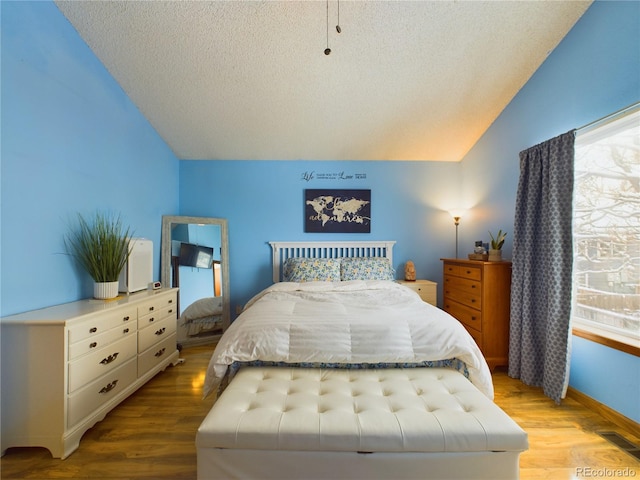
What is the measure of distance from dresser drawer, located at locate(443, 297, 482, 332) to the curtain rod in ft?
5.33

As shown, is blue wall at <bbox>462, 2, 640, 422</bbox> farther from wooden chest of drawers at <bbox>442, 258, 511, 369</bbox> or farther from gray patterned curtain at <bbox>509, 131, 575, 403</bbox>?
wooden chest of drawers at <bbox>442, 258, 511, 369</bbox>

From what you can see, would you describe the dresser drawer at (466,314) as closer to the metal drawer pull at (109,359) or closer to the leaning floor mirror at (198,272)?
the leaning floor mirror at (198,272)

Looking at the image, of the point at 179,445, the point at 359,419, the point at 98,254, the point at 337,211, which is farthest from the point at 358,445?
the point at 337,211

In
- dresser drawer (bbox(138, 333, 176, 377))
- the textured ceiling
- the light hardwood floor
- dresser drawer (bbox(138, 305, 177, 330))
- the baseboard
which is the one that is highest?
the textured ceiling

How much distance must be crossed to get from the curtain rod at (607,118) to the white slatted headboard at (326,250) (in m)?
1.96

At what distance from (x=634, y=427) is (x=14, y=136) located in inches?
162

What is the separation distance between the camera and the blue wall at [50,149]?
1530 millimetres

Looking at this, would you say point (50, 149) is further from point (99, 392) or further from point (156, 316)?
point (99, 392)

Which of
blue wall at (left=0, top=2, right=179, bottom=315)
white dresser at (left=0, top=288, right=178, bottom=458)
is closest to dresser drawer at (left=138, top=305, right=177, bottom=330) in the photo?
white dresser at (left=0, top=288, right=178, bottom=458)

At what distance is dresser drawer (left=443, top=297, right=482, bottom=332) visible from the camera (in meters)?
2.42

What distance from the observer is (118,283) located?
214cm

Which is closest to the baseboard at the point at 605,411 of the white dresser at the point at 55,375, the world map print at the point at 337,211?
the world map print at the point at 337,211

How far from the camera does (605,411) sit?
1707mm

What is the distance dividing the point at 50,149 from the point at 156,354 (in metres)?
1.72
